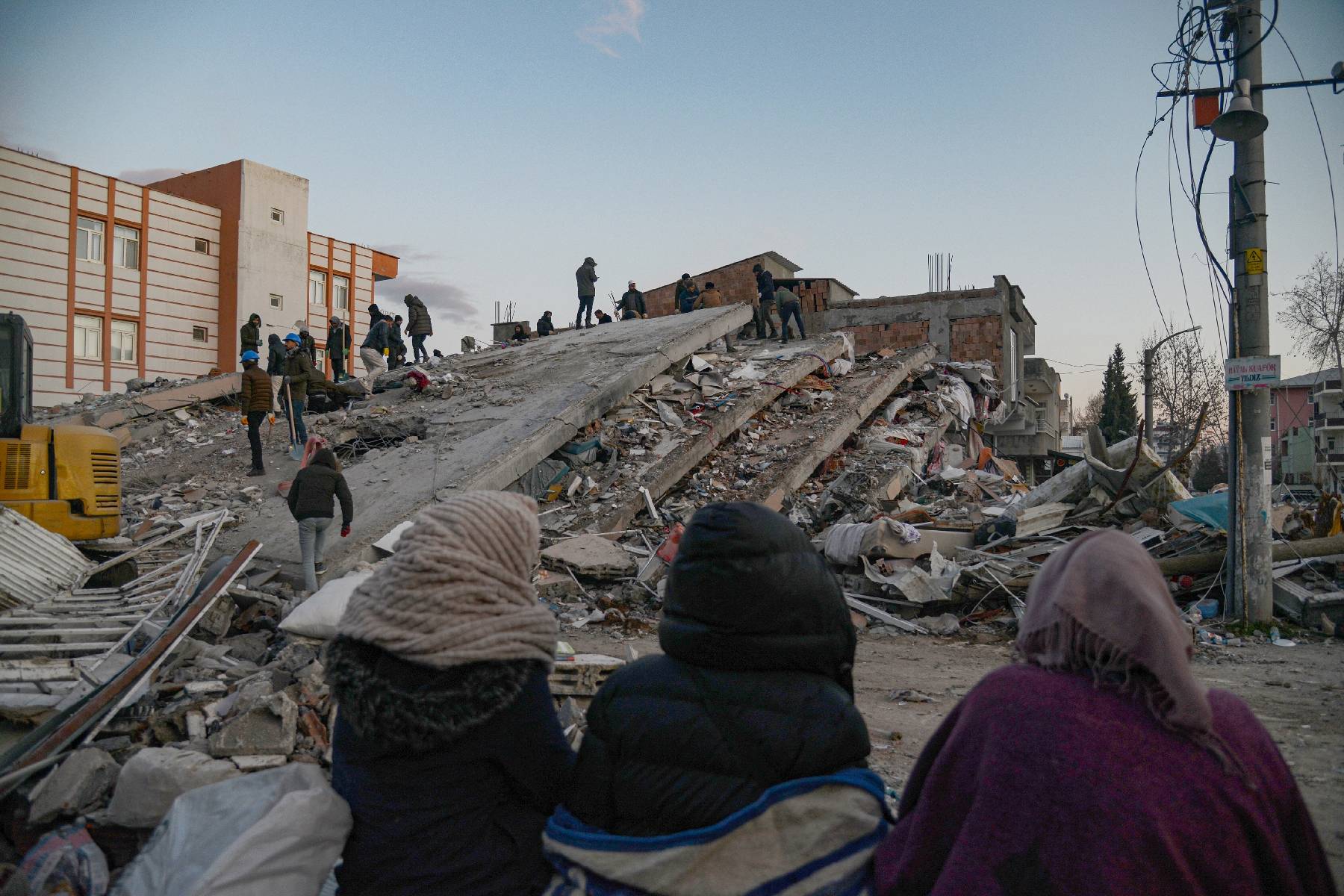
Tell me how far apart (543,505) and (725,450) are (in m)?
3.14

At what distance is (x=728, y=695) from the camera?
1.65 m

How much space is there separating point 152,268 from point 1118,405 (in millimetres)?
49604

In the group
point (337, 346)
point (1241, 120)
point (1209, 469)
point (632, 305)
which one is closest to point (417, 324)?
point (337, 346)

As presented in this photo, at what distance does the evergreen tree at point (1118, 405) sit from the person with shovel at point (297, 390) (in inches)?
1823

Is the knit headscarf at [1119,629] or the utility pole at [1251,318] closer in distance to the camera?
the knit headscarf at [1119,629]

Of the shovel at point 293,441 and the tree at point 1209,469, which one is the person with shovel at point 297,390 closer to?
the shovel at point 293,441

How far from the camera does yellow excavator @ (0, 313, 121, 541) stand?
23.1 feet

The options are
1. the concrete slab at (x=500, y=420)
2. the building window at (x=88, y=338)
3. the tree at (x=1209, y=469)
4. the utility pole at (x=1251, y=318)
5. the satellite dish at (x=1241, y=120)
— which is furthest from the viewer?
the tree at (x=1209, y=469)

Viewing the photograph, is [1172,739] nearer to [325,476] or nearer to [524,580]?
[524,580]

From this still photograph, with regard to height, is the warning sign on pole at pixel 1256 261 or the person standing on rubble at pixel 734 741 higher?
the warning sign on pole at pixel 1256 261

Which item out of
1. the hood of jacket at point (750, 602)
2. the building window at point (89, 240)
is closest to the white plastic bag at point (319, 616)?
the hood of jacket at point (750, 602)

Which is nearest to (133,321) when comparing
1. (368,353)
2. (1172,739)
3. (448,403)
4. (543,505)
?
(368,353)

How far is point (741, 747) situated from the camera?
1.62 meters

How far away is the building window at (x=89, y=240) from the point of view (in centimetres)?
2219
